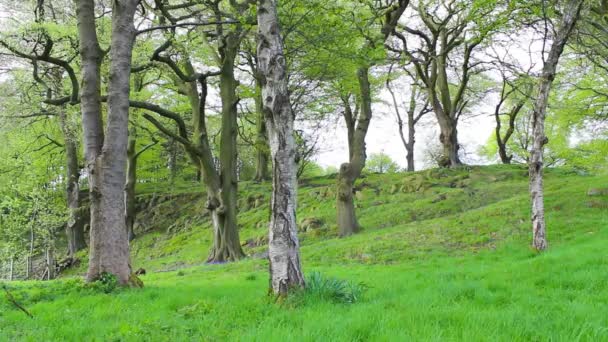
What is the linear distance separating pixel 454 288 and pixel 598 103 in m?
21.6

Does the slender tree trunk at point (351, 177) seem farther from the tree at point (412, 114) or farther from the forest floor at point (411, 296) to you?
the tree at point (412, 114)

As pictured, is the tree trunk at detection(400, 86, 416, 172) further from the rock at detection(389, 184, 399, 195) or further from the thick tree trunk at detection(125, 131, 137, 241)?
the thick tree trunk at detection(125, 131, 137, 241)

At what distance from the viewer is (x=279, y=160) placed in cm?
600

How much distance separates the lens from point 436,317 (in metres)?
4.23

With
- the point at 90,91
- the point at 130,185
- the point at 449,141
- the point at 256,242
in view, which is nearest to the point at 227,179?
the point at 256,242

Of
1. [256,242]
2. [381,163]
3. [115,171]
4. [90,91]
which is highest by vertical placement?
[381,163]

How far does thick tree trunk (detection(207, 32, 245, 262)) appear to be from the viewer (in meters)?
17.2

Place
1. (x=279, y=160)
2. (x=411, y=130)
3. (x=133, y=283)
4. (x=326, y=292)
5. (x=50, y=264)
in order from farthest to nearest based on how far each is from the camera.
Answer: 1. (x=411, y=130)
2. (x=50, y=264)
3. (x=133, y=283)
4. (x=279, y=160)
5. (x=326, y=292)

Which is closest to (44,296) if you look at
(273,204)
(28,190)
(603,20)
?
(273,204)

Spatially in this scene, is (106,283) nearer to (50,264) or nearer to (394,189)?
(394,189)

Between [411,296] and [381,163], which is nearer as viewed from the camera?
[411,296]

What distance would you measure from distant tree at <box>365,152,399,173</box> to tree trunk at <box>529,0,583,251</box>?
40.7 metres

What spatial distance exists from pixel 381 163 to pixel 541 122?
136 feet

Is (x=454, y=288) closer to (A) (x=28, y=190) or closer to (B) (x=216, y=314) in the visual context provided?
(B) (x=216, y=314)
